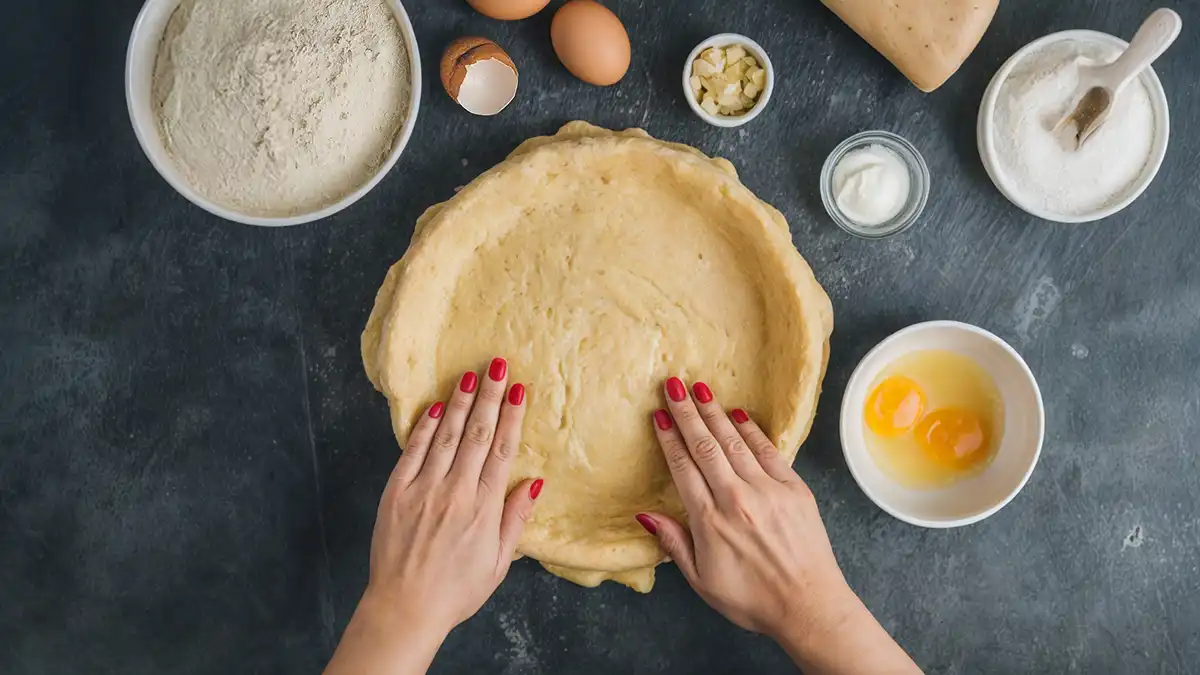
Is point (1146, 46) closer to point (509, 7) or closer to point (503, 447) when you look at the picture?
point (509, 7)

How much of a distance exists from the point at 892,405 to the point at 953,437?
0.52 feet

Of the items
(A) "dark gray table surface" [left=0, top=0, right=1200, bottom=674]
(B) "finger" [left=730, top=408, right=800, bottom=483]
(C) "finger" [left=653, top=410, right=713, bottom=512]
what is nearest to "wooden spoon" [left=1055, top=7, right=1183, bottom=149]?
(A) "dark gray table surface" [left=0, top=0, right=1200, bottom=674]

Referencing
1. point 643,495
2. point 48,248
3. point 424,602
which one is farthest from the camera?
point 48,248

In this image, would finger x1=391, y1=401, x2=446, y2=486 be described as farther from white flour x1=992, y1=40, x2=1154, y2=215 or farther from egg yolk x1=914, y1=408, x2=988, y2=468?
white flour x1=992, y1=40, x2=1154, y2=215

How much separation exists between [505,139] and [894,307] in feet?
3.16

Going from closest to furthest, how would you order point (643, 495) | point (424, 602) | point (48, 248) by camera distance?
point (424, 602)
point (643, 495)
point (48, 248)

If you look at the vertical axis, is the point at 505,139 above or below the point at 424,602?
above

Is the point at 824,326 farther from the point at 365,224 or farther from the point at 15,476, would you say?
the point at 15,476

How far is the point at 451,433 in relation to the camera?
1.73 metres

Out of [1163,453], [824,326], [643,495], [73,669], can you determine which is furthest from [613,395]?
[73,669]

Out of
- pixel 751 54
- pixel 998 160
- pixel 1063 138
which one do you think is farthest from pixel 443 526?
pixel 1063 138

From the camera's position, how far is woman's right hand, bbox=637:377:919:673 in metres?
1.69

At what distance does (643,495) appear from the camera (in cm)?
185

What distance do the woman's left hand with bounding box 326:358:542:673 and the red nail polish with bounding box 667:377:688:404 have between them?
0.30 m
